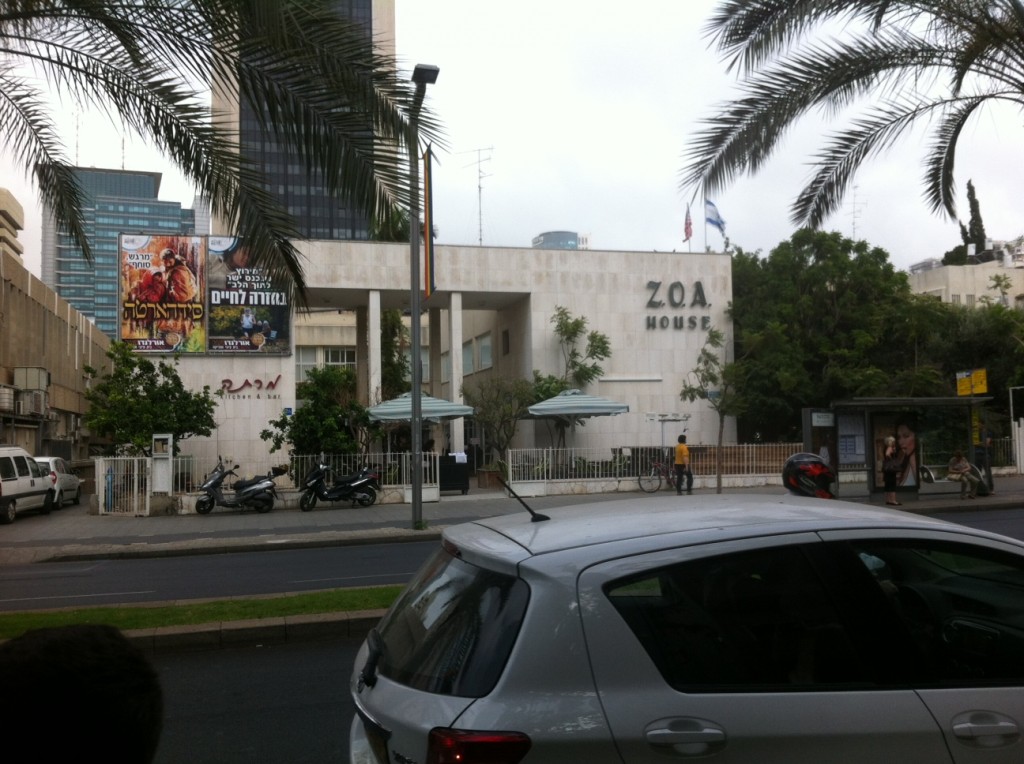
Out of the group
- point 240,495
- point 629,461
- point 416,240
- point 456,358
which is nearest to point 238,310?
point 456,358

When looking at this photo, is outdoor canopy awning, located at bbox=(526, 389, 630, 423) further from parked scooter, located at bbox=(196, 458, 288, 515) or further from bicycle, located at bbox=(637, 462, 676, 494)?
parked scooter, located at bbox=(196, 458, 288, 515)

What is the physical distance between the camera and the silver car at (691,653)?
257 centimetres

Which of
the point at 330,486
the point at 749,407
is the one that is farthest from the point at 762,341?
the point at 330,486

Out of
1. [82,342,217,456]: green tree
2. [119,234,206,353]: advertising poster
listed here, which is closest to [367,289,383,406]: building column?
[119,234,206,353]: advertising poster

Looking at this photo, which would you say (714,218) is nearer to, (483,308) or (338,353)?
(483,308)

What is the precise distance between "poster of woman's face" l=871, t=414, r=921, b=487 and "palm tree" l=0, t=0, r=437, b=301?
1585 cm

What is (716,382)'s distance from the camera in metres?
35.4

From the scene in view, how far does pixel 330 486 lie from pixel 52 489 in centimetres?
864

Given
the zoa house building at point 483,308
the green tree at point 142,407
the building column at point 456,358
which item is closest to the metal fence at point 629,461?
the zoa house building at point 483,308

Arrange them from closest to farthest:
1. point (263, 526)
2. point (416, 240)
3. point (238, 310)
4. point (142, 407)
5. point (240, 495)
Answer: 1. point (416, 240)
2. point (263, 526)
3. point (240, 495)
4. point (142, 407)
5. point (238, 310)

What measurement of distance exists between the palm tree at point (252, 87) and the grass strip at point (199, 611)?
10.0 ft

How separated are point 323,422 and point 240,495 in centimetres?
295

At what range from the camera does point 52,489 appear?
26.5 meters

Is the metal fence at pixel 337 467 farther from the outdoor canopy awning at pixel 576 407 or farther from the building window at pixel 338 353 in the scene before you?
the building window at pixel 338 353
